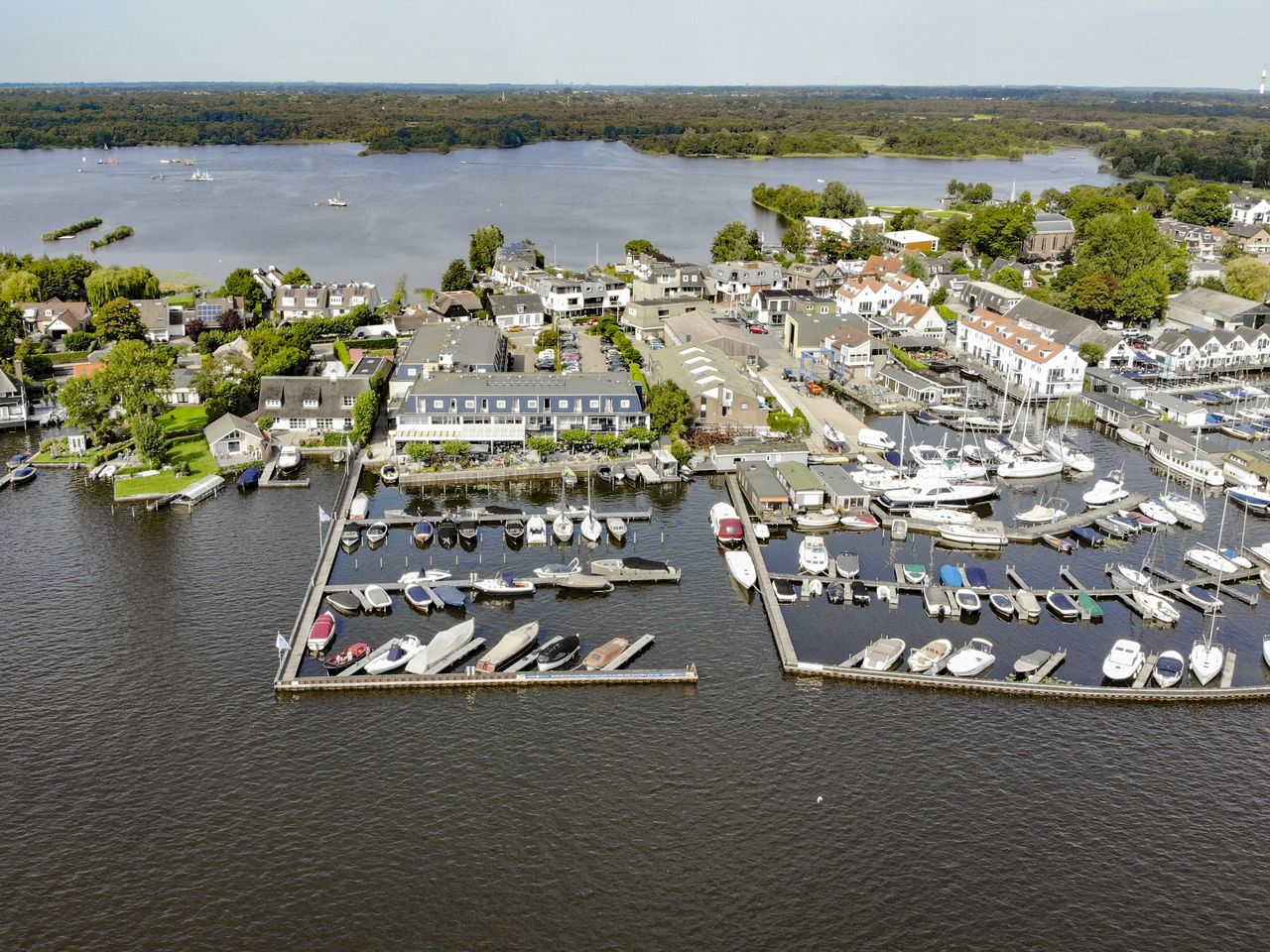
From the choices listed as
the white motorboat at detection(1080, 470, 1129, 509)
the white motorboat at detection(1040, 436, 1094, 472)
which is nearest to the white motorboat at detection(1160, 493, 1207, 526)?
the white motorboat at detection(1080, 470, 1129, 509)

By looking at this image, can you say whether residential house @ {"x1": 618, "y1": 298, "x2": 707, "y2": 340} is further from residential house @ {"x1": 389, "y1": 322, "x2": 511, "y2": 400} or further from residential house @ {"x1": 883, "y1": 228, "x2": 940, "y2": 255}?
residential house @ {"x1": 883, "y1": 228, "x2": 940, "y2": 255}

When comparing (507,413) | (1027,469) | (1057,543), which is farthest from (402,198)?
(1057,543)

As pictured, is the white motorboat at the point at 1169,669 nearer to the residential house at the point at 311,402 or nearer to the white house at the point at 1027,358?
the white house at the point at 1027,358

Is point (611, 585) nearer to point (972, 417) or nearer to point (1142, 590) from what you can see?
point (1142, 590)

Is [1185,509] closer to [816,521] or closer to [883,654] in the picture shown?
[816,521]

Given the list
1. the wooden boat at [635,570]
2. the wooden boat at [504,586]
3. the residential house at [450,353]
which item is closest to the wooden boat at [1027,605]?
the wooden boat at [635,570]

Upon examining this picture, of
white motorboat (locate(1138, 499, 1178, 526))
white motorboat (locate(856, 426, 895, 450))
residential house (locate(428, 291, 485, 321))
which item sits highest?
residential house (locate(428, 291, 485, 321))
